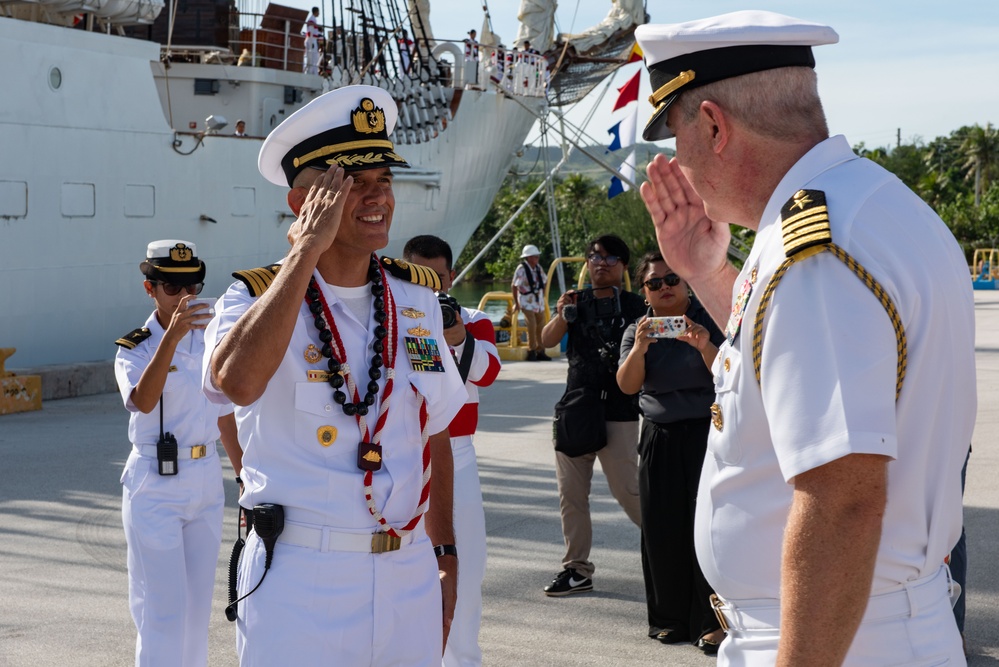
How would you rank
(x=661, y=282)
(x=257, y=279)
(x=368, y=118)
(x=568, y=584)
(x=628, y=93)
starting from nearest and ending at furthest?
(x=257, y=279) < (x=368, y=118) < (x=661, y=282) < (x=568, y=584) < (x=628, y=93)

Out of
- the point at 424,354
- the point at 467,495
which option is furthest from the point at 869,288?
the point at 467,495

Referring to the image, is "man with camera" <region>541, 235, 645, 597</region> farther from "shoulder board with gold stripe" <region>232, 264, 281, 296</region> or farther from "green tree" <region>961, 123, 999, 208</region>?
"green tree" <region>961, 123, 999, 208</region>

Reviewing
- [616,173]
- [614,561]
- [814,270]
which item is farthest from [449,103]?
[814,270]

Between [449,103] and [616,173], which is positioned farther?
[449,103]

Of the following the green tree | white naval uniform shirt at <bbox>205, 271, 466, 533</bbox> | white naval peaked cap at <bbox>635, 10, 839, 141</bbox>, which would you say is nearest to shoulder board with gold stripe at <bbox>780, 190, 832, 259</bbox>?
white naval peaked cap at <bbox>635, 10, 839, 141</bbox>

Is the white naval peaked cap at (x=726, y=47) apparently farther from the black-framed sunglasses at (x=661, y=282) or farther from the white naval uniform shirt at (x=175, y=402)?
the black-framed sunglasses at (x=661, y=282)

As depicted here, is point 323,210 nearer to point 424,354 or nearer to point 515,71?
point 424,354

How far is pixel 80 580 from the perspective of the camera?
6125 mm

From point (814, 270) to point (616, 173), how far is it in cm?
1819

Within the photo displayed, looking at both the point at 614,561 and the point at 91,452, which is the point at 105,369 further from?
the point at 614,561

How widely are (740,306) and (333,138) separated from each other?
1.42 metres

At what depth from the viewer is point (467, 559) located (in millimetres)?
4547

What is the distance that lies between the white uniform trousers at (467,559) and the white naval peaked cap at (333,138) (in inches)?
71.7

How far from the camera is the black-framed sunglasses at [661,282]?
550 centimetres
